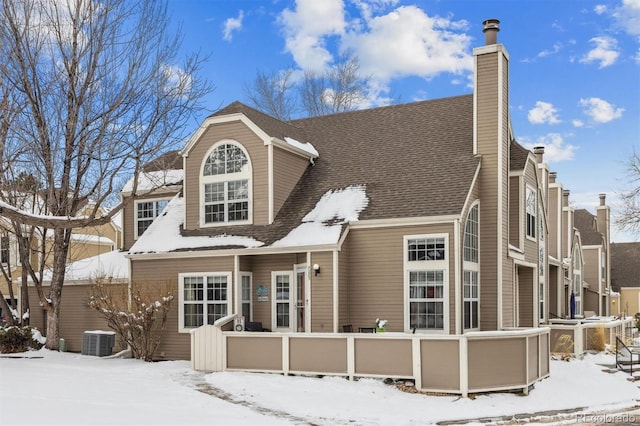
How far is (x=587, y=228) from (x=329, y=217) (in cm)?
2941

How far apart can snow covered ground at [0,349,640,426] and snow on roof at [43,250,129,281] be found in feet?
17.8

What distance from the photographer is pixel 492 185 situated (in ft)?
54.6

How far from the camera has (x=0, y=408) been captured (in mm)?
10000

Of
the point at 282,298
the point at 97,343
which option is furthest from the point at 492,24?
the point at 97,343

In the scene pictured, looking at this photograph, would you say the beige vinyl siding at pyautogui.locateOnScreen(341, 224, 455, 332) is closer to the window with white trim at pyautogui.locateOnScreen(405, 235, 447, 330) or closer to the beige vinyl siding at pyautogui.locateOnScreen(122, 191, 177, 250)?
the window with white trim at pyautogui.locateOnScreen(405, 235, 447, 330)

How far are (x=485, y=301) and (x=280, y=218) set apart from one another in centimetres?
587

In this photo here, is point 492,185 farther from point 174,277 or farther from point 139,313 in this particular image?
point 139,313

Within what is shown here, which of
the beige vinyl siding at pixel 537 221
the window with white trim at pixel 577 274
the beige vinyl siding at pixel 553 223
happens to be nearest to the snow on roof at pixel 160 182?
the beige vinyl siding at pixel 537 221

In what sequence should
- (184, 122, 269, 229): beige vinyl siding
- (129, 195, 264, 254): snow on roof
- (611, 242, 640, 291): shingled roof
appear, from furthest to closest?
(611, 242, 640, 291): shingled roof → (184, 122, 269, 229): beige vinyl siding → (129, 195, 264, 254): snow on roof

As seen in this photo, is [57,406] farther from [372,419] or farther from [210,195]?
[210,195]

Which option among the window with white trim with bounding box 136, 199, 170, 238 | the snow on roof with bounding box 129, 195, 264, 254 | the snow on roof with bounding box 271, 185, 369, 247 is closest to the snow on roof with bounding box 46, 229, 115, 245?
the window with white trim with bounding box 136, 199, 170, 238

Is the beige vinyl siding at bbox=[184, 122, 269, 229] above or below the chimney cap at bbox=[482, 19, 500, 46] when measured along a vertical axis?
below

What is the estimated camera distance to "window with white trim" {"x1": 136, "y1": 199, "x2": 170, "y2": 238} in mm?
21812

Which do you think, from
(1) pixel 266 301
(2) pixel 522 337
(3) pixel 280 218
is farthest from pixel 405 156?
(2) pixel 522 337
